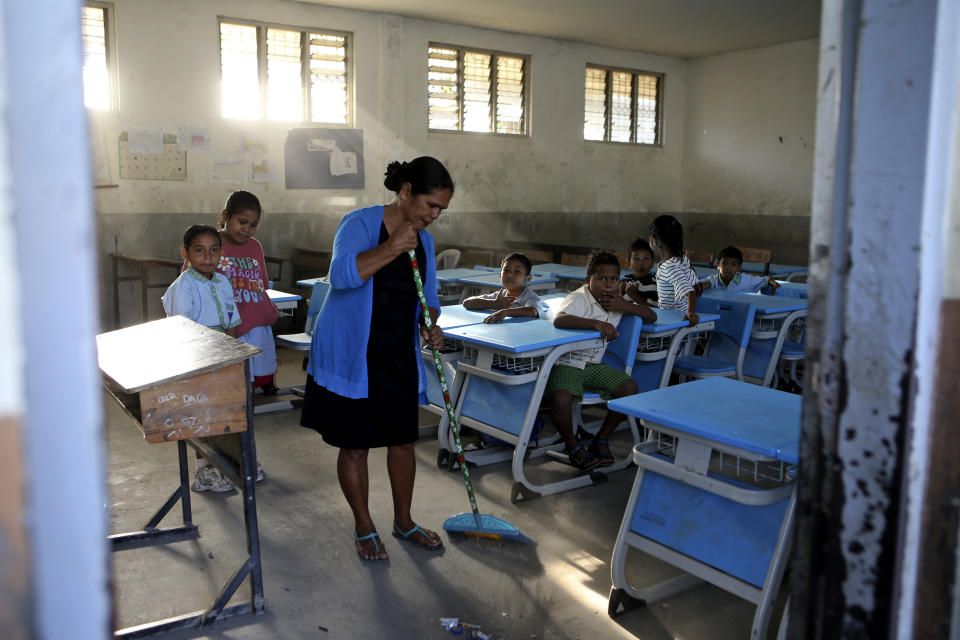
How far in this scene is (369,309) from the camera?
2477mm

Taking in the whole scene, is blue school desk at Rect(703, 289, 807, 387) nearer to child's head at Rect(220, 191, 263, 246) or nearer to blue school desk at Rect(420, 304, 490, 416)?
blue school desk at Rect(420, 304, 490, 416)

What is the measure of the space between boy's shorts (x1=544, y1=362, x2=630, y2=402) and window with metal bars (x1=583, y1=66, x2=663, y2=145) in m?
7.04

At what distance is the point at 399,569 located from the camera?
2605mm

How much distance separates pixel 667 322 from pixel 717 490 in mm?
1696

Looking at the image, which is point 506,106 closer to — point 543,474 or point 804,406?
point 543,474

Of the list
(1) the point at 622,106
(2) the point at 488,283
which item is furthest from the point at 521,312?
(1) the point at 622,106

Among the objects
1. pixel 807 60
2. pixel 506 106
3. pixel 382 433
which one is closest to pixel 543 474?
pixel 382 433

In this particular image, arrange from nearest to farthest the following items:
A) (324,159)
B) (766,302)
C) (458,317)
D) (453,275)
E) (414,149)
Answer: (458,317) < (766,302) < (453,275) < (324,159) < (414,149)

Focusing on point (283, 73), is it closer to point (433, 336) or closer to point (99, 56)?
point (99, 56)

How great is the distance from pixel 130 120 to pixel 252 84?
124 cm

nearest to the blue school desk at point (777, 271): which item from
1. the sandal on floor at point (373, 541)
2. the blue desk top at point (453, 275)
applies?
the blue desk top at point (453, 275)

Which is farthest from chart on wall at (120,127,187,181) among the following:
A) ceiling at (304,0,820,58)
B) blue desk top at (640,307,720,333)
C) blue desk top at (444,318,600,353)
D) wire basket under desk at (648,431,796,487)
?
wire basket under desk at (648,431,796,487)

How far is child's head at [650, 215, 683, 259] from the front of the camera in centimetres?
441

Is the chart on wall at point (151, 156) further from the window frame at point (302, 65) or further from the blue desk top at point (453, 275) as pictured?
the blue desk top at point (453, 275)
